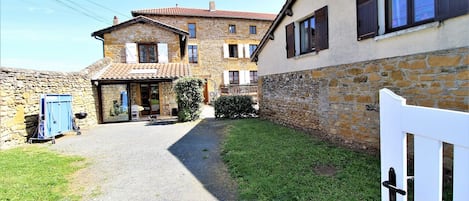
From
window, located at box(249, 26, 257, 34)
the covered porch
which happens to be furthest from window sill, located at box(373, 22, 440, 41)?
window, located at box(249, 26, 257, 34)

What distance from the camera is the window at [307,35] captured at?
8.49 metres

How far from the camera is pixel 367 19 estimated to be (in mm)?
5844

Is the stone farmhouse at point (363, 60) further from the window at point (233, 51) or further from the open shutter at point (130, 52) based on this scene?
the window at point (233, 51)

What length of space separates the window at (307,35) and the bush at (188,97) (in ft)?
20.7

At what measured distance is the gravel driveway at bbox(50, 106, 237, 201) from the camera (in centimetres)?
445

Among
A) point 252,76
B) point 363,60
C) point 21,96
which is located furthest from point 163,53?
point 363,60

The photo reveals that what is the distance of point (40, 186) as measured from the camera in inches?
189

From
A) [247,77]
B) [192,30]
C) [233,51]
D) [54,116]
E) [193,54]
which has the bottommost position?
[54,116]

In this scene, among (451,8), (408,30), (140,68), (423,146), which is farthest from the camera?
(140,68)

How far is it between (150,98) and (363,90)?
45.1ft

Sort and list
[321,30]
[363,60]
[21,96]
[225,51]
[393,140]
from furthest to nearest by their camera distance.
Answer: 1. [225,51]
2. [21,96]
3. [321,30]
4. [363,60]
5. [393,140]

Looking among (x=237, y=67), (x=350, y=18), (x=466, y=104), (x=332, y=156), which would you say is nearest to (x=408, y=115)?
(x=466, y=104)

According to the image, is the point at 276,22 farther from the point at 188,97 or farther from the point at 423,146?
the point at 423,146

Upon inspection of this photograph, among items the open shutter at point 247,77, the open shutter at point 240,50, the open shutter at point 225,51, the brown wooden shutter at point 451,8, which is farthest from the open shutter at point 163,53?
the brown wooden shutter at point 451,8
